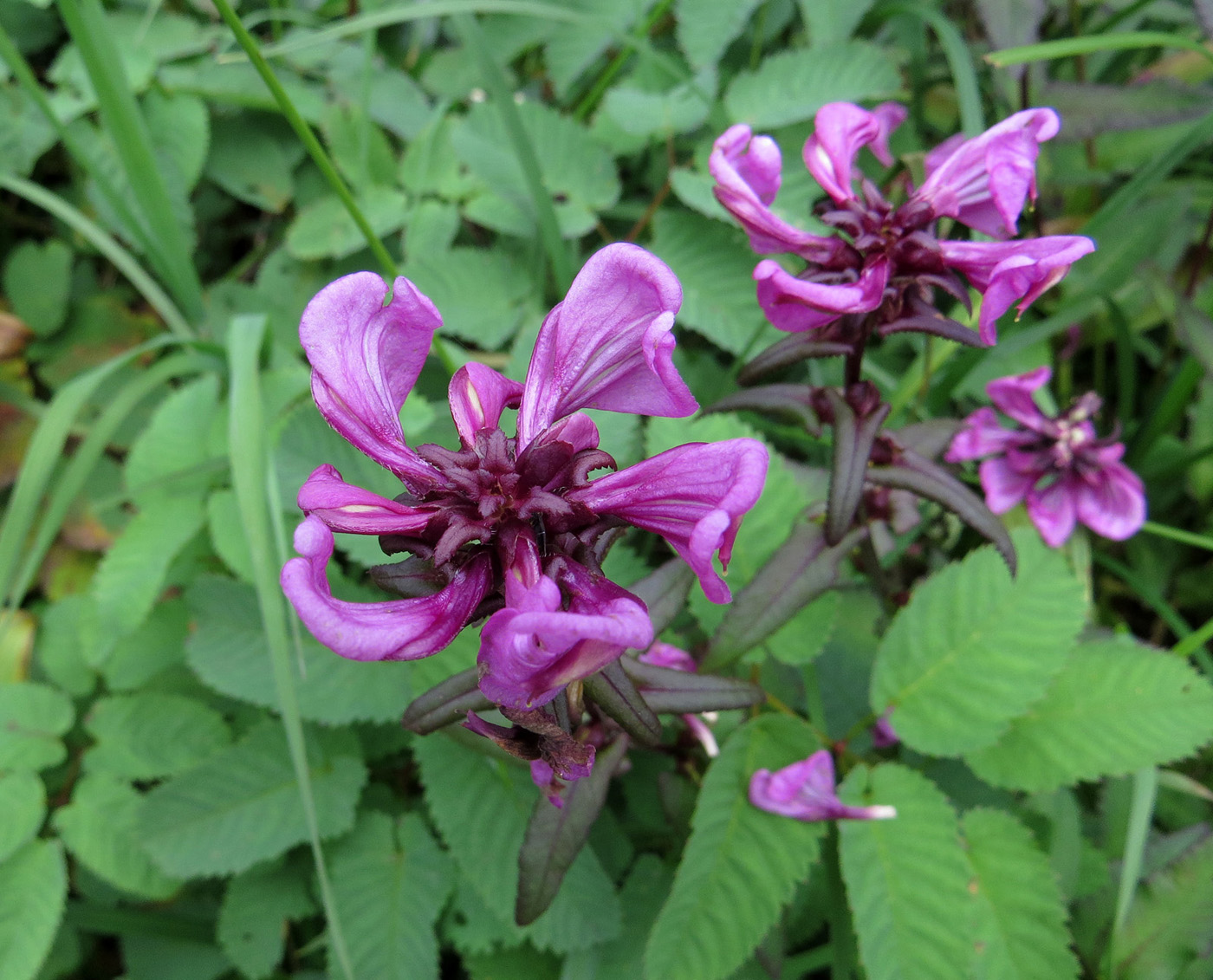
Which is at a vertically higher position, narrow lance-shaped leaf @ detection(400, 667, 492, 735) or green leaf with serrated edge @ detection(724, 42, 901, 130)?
green leaf with serrated edge @ detection(724, 42, 901, 130)

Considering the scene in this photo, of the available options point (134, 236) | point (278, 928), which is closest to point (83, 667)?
point (278, 928)

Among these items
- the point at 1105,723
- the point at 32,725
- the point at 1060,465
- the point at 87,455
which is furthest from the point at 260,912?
the point at 1060,465

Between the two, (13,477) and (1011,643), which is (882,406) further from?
(13,477)

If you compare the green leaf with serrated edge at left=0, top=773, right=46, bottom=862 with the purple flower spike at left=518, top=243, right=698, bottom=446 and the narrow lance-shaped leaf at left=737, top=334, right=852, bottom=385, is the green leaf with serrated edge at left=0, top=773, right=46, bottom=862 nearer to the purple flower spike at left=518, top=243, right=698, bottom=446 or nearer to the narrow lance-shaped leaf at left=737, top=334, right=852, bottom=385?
the purple flower spike at left=518, top=243, right=698, bottom=446

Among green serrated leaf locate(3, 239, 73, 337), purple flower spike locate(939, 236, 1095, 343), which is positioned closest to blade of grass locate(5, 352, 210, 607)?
green serrated leaf locate(3, 239, 73, 337)

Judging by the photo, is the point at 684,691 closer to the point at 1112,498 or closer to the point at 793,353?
the point at 793,353

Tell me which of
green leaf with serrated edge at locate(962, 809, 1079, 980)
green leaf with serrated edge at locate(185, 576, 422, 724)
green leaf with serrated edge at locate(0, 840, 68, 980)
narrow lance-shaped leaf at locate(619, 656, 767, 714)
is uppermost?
narrow lance-shaped leaf at locate(619, 656, 767, 714)
